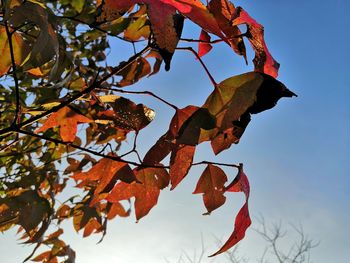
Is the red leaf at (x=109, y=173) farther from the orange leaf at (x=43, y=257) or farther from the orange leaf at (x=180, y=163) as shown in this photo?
the orange leaf at (x=43, y=257)

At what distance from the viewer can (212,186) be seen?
2.34 feet

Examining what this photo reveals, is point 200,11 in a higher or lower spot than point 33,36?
lower

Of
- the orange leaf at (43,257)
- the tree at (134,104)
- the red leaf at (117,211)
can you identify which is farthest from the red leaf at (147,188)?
the orange leaf at (43,257)

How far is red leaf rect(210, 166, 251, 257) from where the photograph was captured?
567 millimetres

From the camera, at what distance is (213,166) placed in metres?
0.72

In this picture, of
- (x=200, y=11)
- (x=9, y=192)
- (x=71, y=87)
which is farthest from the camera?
(x=9, y=192)

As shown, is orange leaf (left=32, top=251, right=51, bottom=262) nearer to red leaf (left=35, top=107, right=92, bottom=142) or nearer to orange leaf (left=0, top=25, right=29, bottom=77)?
red leaf (left=35, top=107, right=92, bottom=142)

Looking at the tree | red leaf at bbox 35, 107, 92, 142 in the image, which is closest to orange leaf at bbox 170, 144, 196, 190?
the tree

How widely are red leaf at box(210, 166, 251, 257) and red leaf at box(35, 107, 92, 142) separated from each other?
301 mm

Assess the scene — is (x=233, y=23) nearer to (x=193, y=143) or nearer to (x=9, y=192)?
(x=193, y=143)

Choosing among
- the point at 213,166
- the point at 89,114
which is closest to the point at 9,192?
the point at 89,114

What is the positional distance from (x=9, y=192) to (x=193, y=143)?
0.88 m

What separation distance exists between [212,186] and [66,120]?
0.28 meters

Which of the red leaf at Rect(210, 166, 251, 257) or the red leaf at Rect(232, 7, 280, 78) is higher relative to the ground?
the red leaf at Rect(232, 7, 280, 78)
